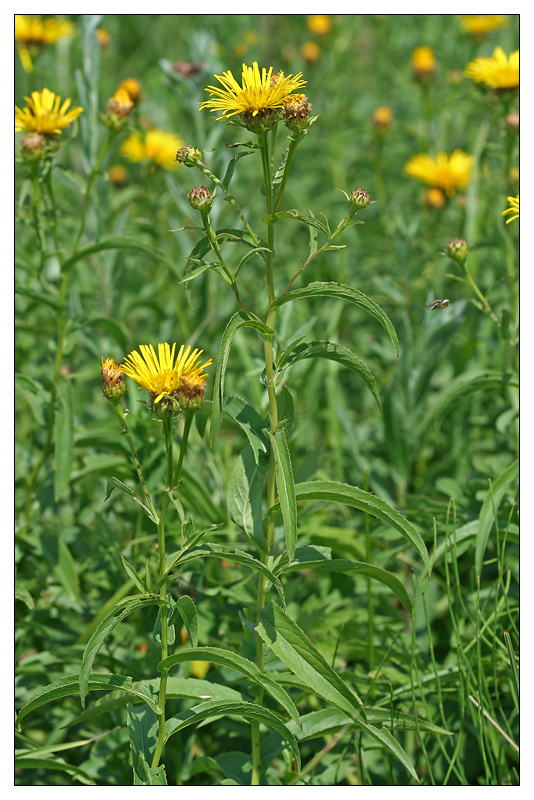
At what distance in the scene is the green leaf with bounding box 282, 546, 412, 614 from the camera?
1.33 meters

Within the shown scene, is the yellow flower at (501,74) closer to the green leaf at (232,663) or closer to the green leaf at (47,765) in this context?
the green leaf at (232,663)

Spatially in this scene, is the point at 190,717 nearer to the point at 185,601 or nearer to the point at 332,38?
the point at 185,601

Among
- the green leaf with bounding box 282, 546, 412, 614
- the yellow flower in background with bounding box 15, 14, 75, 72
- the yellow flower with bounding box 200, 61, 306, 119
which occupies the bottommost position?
the green leaf with bounding box 282, 546, 412, 614

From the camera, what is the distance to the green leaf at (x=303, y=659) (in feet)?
4.14

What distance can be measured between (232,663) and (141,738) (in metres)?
0.26

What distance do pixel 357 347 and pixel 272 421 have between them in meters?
1.73

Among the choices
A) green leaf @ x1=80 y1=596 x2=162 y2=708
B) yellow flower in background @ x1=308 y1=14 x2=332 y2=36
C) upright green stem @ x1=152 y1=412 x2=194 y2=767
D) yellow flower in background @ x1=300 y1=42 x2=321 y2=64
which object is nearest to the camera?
green leaf @ x1=80 y1=596 x2=162 y2=708

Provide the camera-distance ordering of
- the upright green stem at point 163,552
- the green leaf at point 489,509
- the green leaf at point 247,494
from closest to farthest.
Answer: the upright green stem at point 163,552, the green leaf at point 247,494, the green leaf at point 489,509

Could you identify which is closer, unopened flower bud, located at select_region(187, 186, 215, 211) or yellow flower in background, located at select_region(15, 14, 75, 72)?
unopened flower bud, located at select_region(187, 186, 215, 211)

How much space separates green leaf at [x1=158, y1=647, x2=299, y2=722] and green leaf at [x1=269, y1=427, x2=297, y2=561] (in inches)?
8.3

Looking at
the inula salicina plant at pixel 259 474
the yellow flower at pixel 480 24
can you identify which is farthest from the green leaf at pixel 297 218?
the yellow flower at pixel 480 24

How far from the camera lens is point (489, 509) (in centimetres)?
171

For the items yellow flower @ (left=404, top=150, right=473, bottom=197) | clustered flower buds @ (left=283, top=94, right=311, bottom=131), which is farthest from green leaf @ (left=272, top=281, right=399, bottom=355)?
yellow flower @ (left=404, top=150, right=473, bottom=197)

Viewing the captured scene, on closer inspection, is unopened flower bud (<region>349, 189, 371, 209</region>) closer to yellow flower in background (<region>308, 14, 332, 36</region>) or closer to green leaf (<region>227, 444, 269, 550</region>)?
green leaf (<region>227, 444, 269, 550</region>)
